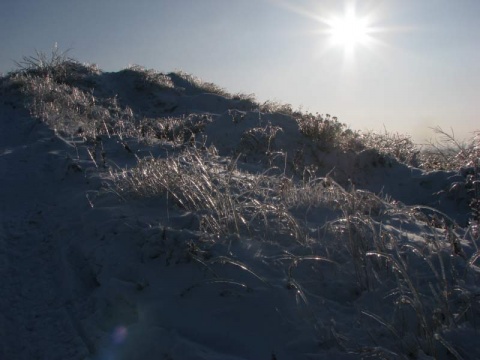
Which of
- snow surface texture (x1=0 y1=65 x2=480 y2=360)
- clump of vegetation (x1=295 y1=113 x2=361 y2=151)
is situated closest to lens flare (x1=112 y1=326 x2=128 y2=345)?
snow surface texture (x1=0 y1=65 x2=480 y2=360)

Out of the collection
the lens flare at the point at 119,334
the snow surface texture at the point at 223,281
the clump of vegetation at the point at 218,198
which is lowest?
the lens flare at the point at 119,334

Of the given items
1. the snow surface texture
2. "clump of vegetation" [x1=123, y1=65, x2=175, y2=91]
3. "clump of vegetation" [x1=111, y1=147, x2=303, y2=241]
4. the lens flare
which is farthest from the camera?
"clump of vegetation" [x1=123, y1=65, x2=175, y2=91]

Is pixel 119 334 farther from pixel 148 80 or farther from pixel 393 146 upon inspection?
pixel 148 80

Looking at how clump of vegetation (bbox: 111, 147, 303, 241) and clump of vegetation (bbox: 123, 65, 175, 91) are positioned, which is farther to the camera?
clump of vegetation (bbox: 123, 65, 175, 91)

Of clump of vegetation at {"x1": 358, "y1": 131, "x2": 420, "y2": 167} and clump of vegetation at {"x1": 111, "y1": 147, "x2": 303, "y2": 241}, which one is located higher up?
clump of vegetation at {"x1": 358, "y1": 131, "x2": 420, "y2": 167}

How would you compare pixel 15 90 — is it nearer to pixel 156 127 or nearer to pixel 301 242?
pixel 156 127

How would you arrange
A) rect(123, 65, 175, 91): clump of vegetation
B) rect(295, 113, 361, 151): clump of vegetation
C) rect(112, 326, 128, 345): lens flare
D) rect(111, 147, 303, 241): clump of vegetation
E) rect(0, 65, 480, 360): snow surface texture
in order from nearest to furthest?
rect(0, 65, 480, 360): snow surface texture
rect(112, 326, 128, 345): lens flare
rect(111, 147, 303, 241): clump of vegetation
rect(295, 113, 361, 151): clump of vegetation
rect(123, 65, 175, 91): clump of vegetation

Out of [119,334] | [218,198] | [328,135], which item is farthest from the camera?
[328,135]

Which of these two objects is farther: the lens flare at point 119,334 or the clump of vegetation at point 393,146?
the clump of vegetation at point 393,146

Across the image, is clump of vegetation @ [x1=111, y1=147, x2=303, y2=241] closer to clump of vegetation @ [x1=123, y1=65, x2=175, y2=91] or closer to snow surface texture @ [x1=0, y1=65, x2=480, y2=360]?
snow surface texture @ [x1=0, y1=65, x2=480, y2=360]

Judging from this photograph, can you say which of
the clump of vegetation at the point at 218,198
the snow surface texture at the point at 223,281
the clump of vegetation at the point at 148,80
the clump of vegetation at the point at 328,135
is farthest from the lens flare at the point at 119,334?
the clump of vegetation at the point at 148,80

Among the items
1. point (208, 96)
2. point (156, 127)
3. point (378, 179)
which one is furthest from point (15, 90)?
point (378, 179)

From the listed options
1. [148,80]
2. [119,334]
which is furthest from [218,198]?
[148,80]

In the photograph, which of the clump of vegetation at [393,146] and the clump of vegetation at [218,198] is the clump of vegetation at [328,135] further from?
the clump of vegetation at [218,198]
